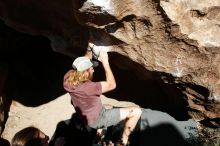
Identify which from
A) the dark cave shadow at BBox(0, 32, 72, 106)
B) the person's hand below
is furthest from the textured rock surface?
the person's hand below

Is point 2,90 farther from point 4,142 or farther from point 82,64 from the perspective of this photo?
point 82,64

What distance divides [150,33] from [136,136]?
158 cm

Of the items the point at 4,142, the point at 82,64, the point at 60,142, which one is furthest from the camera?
the point at 4,142

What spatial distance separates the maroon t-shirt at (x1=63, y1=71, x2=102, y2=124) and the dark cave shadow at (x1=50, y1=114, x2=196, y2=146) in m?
0.61

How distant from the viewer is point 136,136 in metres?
5.25

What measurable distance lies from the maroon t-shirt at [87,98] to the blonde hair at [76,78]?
4 cm

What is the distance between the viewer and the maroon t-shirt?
4.37 meters

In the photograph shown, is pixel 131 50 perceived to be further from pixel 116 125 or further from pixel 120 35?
pixel 116 125

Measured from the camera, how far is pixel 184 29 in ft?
13.1

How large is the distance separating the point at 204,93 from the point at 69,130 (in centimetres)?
186

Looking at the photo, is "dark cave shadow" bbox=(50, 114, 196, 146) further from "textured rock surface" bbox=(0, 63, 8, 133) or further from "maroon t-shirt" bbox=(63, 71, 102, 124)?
"textured rock surface" bbox=(0, 63, 8, 133)

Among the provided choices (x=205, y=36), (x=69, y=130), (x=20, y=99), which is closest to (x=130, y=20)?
(x=205, y=36)

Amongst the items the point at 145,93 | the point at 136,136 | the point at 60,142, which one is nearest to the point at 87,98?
the point at 60,142

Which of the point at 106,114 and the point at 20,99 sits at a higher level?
the point at 106,114
